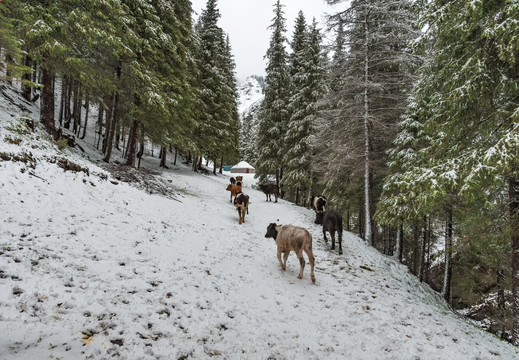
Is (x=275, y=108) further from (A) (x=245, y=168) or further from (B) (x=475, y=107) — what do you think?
(A) (x=245, y=168)

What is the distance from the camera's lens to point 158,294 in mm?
4363

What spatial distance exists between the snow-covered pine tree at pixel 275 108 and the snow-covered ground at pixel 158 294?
1814 centimetres

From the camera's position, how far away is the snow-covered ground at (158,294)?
315 centimetres

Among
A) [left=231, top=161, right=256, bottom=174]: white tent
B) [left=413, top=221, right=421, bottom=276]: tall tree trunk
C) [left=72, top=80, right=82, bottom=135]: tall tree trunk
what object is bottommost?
[left=413, top=221, right=421, bottom=276]: tall tree trunk

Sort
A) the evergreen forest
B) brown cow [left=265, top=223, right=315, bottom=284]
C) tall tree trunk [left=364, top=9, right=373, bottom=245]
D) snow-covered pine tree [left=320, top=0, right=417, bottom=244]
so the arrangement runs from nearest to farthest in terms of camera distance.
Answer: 1. the evergreen forest
2. brown cow [left=265, top=223, right=315, bottom=284]
3. snow-covered pine tree [left=320, top=0, right=417, bottom=244]
4. tall tree trunk [left=364, top=9, right=373, bottom=245]

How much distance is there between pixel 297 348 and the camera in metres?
3.90

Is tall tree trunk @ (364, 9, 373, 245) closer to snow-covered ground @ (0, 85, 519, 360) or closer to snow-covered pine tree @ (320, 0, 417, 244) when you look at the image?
snow-covered pine tree @ (320, 0, 417, 244)

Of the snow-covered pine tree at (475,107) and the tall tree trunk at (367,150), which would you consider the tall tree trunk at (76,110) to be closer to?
the tall tree trunk at (367,150)

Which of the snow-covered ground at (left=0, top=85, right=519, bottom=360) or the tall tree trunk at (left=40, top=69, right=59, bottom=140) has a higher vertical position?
the tall tree trunk at (left=40, top=69, right=59, bottom=140)

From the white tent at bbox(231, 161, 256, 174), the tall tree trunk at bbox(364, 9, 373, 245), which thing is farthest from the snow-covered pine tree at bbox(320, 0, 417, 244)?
the white tent at bbox(231, 161, 256, 174)

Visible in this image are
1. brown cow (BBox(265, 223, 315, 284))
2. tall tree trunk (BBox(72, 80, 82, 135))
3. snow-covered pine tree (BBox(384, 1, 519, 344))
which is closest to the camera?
snow-covered pine tree (BBox(384, 1, 519, 344))

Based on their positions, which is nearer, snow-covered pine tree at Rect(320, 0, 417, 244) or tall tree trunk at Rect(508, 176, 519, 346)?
tall tree trunk at Rect(508, 176, 519, 346)

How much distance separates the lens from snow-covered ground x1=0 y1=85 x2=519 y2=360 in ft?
10.3

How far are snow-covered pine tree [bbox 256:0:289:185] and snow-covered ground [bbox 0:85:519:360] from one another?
18.1 m
